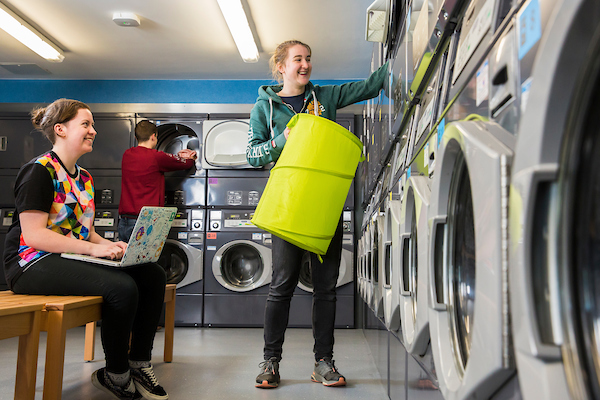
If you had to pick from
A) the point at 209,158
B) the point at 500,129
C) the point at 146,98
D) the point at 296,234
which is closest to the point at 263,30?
the point at 209,158

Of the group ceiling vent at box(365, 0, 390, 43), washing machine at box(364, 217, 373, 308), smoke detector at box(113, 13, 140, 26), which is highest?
smoke detector at box(113, 13, 140, 26)

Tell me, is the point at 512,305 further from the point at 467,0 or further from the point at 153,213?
the point at 153,213

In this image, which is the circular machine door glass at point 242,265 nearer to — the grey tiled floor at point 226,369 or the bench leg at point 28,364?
the grey tiled floor at point 226,369

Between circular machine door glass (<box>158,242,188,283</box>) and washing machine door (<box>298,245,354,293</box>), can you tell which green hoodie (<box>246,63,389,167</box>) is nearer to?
washing machine door (<box>298,245,354,293</box>)

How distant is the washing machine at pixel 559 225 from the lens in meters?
0.37

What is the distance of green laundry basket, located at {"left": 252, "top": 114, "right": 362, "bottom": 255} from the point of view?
5.54ft

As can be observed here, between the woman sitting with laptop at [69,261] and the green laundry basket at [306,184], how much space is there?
1.90 feet

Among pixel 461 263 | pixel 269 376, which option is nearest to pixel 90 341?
pixel 269 376

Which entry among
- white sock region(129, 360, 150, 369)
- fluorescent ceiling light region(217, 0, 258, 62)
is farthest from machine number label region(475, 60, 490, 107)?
fluorescent ceiling light region(217, 0, 258, 62)

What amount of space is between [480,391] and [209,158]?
12.0 feet

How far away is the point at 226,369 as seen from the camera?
7.36 feet

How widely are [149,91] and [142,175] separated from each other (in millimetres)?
1719

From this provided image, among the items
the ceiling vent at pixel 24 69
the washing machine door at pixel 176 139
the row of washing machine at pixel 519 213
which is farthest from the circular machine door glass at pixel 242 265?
the row of washing machine at pixel 519 213

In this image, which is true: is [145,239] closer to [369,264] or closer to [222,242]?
[369,264]
